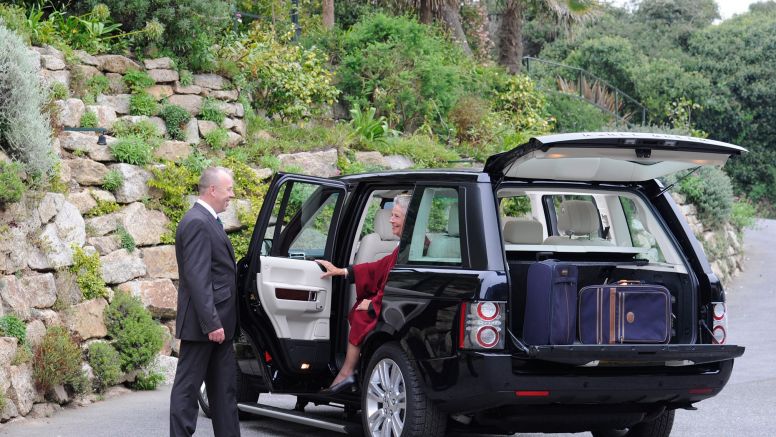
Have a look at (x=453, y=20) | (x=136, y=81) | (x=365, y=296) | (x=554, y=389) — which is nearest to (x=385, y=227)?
(x=365, y=296)

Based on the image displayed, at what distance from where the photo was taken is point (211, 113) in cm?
1509

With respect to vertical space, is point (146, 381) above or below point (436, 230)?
below

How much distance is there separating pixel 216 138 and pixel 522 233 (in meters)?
7.78

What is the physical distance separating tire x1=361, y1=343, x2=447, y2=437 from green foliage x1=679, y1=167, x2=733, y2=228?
14.3m

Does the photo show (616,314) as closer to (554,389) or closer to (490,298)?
(554,389)

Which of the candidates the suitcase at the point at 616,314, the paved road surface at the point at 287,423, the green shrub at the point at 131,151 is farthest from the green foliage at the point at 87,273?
the suitcase at the point at 616,314

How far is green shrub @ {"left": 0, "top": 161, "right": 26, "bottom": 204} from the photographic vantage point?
398 inches

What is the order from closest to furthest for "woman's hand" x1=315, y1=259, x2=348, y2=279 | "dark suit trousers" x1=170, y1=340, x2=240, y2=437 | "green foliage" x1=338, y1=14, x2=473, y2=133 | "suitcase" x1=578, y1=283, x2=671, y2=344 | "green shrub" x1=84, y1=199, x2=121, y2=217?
"suitcase" x1=578, y1=283, x2=671, y2=344
"dark suit trousers" x1=170, y1=340, x2=240, y2=437
"woman's hand" x1=315, y1=259, x2=348, y2=279
"green shrub" x1=84, y1=199, x2=121, y2=217
"green foliage" x1=338, y1=14, x2=473, y2=133

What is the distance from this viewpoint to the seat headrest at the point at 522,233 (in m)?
7.57

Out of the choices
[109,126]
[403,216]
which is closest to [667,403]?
[403,216]

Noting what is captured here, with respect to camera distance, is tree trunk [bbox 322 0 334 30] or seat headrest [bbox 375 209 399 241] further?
tree trunk [bbox 322 0 334 30]

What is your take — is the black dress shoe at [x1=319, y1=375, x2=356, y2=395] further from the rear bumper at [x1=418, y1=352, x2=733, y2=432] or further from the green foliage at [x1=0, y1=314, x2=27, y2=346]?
the green foliage at [x1=0, y1=314, x2=27, y2=346]

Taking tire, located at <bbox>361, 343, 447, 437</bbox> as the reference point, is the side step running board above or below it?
below

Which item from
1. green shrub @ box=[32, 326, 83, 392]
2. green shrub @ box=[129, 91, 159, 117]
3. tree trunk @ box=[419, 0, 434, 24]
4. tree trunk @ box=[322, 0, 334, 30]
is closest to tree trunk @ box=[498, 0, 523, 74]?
tree trunk @ box=[419, 0, 434, 24]
